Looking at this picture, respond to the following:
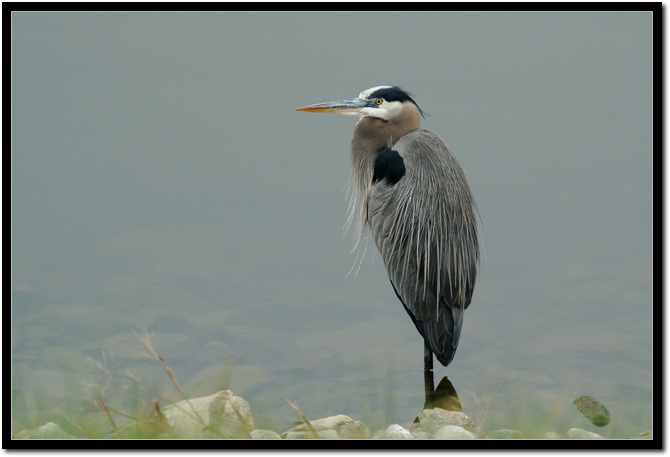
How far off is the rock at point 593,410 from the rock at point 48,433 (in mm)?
2231

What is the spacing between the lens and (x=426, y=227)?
443 centimetres

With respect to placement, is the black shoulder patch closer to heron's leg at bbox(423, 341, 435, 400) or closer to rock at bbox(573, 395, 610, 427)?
heron's leg at bbox(423, 341, 435, 400)

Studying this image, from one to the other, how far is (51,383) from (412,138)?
2.14m

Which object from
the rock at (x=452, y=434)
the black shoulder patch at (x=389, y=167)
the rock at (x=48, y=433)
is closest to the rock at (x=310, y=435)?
the rock at (x=452, y=434)

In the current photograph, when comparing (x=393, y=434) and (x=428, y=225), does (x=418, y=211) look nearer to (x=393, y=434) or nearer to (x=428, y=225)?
(x=428, y=225)

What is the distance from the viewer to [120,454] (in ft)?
10.4

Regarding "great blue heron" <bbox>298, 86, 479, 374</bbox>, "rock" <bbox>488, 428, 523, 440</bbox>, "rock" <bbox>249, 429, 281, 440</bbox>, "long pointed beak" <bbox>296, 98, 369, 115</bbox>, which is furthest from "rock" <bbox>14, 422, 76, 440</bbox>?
"long pointed beak" <bbox>296, 98, 369, 115</bbox>

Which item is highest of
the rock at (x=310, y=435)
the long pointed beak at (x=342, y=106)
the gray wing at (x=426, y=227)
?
the long pointed beak at (x=342, y=106)

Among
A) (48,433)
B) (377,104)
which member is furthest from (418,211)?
(48,433)

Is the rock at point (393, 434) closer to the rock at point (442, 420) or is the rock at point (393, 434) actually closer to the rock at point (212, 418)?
the rock at point (442, 420)

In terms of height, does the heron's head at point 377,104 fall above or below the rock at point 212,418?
above

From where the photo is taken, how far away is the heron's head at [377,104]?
14.7 feet

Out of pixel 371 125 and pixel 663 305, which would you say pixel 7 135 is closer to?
pixel 371 125

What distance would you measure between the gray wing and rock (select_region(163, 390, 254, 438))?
45.5 inches
